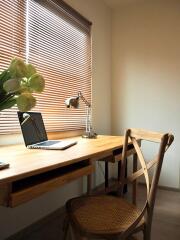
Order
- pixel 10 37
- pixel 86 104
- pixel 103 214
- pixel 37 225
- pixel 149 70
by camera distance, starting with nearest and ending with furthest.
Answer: pixel 103 214
pixel 10 37
pixel 37 225
pixel 86 104
pixel 149 70

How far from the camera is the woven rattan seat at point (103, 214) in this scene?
1.19 m

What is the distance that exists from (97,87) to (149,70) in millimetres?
711

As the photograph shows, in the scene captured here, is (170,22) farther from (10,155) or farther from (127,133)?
(10,155)

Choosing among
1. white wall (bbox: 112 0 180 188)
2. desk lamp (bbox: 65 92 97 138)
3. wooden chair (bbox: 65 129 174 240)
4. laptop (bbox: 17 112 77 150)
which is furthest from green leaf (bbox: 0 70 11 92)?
white wall (bbox: 112 0 180 188)

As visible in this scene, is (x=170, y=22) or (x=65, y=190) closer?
(x=65, y=190)

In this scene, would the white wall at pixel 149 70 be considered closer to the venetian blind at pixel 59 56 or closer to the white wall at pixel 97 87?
the white wall at pixel 97 87

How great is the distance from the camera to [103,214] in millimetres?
1317

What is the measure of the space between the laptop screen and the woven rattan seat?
0.58m

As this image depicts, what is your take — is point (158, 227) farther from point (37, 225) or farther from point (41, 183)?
point (41, 183)

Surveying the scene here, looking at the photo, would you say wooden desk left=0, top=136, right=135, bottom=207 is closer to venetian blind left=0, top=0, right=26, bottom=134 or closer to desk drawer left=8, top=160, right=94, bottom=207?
desk drawer left=8, top=160, right=94, bottom=207

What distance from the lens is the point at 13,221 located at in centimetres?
187

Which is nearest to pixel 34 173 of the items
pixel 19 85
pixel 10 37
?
pixel 19 85

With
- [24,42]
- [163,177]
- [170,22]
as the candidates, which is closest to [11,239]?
[24,42]

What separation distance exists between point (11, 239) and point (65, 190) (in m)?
0.76
